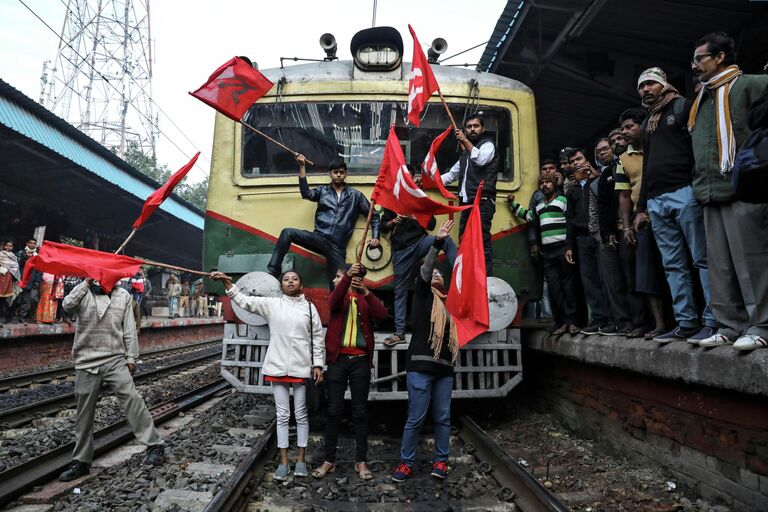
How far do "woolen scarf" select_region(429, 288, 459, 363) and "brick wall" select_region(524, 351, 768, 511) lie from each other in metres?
1.32

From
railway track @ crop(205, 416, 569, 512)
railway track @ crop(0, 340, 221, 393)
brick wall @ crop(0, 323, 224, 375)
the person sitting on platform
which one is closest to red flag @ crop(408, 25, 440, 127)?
the person sitting on platform

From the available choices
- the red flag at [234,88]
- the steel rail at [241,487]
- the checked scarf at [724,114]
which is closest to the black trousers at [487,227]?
the checked scarf at [724,114]

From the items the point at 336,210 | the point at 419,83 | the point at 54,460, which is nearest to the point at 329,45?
the point at 419,83

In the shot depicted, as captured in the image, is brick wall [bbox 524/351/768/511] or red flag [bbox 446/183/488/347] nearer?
brick wall [bbox 524/351/768/511]

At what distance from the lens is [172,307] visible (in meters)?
21.5

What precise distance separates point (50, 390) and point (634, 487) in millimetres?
7444

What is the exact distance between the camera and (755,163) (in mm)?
2383

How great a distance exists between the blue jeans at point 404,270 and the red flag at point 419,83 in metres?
1.03

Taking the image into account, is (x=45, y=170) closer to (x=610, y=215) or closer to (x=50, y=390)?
(x=50, y=390)

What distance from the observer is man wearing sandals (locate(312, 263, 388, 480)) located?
415cm

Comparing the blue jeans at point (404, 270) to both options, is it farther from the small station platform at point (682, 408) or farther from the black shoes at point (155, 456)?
the black shoes at point (155, 456)

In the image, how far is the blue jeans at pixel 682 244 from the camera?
138 inches

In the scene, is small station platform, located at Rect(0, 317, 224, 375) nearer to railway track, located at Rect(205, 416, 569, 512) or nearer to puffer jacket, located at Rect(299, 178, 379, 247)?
puffer jacket, located at Rect(299, 178, 379, 247)

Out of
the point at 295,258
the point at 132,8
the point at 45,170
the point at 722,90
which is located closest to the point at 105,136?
the point at 132,8
